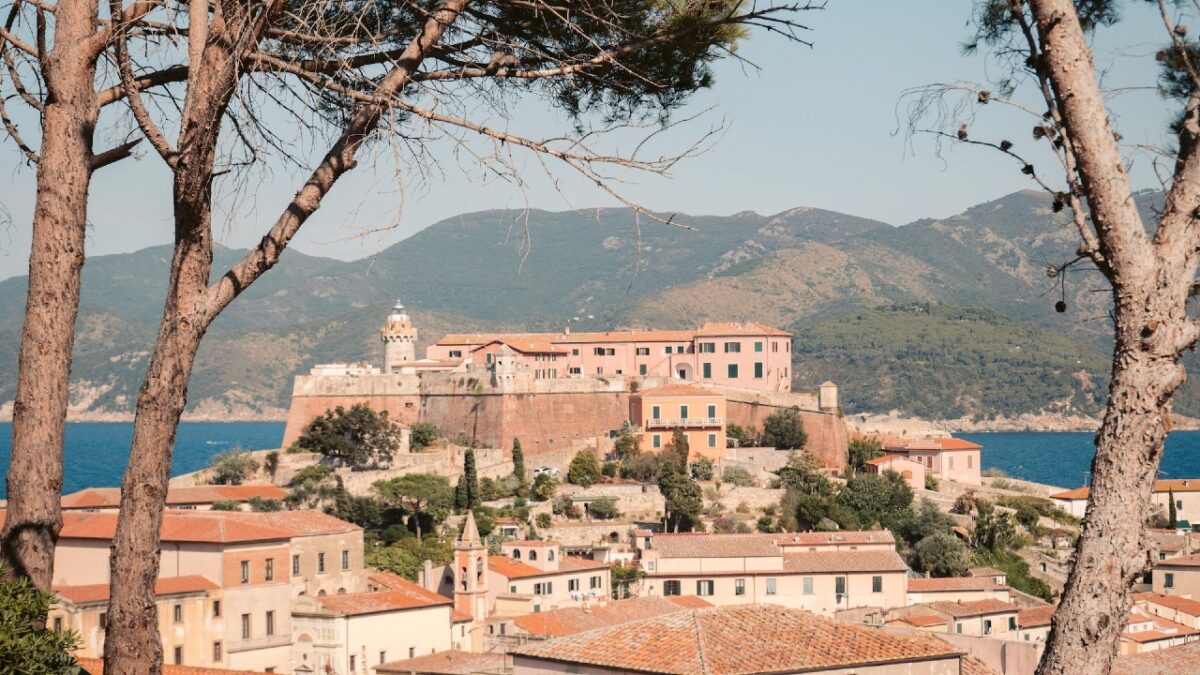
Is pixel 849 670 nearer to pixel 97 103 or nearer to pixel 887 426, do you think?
pixel 97 103

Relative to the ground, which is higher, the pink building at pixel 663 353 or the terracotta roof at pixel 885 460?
the pink building at pixel 663 353

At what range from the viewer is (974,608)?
41781mm

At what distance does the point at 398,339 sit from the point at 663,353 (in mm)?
12000

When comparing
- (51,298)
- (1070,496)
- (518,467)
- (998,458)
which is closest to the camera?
(51,298)

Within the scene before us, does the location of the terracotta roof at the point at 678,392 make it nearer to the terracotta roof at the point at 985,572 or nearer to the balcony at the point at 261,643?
the terracotta roof at the point at 985,572

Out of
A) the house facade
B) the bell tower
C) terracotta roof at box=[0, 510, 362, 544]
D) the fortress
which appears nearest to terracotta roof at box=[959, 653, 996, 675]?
terracotta roof at box=[0, 510, 362, 544]

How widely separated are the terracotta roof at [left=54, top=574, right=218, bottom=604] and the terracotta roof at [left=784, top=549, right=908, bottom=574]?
19.0 meters

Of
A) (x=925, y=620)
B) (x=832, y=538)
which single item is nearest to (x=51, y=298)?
(x=925, y=620)

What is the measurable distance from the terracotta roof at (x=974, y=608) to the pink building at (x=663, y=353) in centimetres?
2688

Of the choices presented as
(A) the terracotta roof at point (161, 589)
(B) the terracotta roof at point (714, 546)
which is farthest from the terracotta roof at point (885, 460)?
(A) the terracotta roof at point (161, 589)

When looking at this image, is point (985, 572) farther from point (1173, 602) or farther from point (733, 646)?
point (733, 646)

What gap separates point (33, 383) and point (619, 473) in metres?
55.0

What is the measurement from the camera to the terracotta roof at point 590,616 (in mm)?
35938

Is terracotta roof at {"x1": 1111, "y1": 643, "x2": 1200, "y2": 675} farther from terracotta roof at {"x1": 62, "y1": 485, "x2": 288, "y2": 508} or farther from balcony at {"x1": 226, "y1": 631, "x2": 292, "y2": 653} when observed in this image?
terracotta roof at {"x1": 62, "y1": 485, "x2": 288, "y2": 508}
